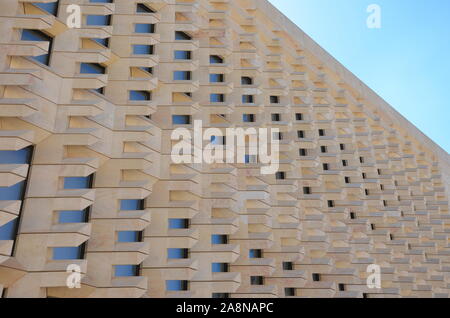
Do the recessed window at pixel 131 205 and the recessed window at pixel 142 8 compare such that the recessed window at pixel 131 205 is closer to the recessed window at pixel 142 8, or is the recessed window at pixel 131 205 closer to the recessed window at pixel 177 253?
the recessed window at pixel 177 253

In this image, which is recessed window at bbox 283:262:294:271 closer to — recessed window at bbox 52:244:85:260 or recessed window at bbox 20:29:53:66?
recessed window at bbox 52:244:85:260

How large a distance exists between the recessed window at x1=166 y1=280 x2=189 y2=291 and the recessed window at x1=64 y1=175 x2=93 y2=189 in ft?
6.03

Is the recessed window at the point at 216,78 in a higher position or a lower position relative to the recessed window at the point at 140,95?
higher

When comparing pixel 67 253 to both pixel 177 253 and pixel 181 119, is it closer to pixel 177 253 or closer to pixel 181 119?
pixel 177 253

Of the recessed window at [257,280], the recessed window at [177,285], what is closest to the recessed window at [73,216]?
the recessed window at [177,285]

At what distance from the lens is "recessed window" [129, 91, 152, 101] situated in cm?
604

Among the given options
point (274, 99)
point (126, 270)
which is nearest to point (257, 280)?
point (126, 270)

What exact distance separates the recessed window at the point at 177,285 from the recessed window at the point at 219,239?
0.86 m

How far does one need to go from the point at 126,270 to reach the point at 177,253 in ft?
2.97

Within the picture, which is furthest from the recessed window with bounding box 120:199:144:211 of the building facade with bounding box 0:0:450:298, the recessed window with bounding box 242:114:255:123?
the recessed window with bounding box 242:114:255:123

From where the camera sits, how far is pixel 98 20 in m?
5.89

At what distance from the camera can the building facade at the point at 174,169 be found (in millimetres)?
4324
